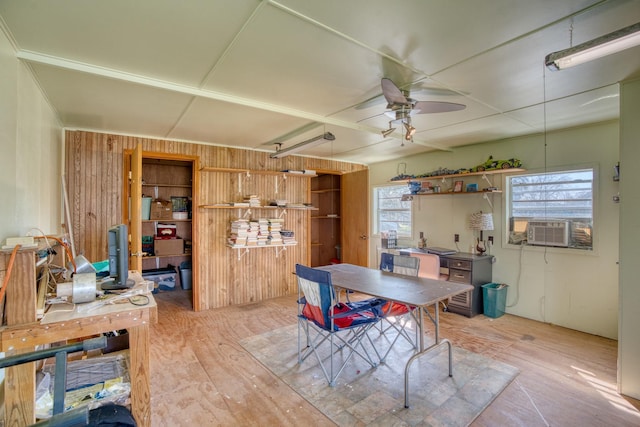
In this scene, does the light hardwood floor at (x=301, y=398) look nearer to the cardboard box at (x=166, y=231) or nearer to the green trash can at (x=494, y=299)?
the green trash can at (x=494, y=299)

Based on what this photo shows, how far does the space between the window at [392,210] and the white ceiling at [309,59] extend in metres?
2.43

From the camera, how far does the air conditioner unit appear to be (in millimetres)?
3834

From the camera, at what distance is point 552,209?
4.04 m

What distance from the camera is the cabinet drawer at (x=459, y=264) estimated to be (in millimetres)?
4215

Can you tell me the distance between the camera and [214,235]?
4672 mm

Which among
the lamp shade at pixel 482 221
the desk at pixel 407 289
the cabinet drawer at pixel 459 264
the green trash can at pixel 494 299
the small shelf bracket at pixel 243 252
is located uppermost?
the lamp shade at pixel 482 221

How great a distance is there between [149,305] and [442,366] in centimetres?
261

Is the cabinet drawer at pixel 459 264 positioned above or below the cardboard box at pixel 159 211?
below

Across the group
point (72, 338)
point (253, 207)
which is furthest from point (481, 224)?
point (72, 338)

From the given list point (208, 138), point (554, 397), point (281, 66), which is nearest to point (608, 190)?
point (554, 397)

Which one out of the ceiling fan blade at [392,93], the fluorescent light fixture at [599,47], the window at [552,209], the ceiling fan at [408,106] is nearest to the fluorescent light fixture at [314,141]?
the ceiling fan at [408,106]

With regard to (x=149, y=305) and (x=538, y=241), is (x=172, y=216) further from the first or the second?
(x=538, y=241)

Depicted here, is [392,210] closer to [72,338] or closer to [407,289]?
[407,289]

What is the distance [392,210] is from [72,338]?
5319 millimetres
